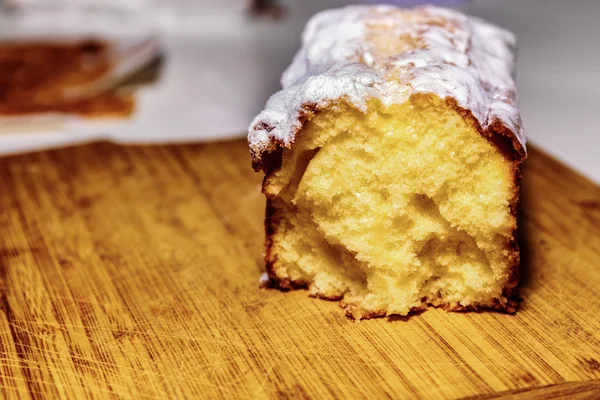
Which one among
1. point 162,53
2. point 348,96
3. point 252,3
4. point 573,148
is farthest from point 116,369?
point 252,3

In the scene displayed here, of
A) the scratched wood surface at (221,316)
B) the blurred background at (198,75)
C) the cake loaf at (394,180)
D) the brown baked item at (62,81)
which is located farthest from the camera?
the brown baked item at (62,81)

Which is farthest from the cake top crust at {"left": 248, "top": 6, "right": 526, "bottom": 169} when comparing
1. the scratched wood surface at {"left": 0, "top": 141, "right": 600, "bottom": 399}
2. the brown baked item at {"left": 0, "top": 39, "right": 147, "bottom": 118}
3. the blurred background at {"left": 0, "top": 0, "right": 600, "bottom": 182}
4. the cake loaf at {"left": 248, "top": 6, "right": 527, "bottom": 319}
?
the brown baked item at {"left": 0, "top": 39, "right": 147, "bottom": 118}

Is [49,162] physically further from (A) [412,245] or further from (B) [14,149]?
(A) [412,245]

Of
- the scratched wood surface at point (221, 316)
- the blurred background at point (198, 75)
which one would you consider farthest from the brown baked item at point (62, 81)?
the scratched wood surface at point (221, 316)

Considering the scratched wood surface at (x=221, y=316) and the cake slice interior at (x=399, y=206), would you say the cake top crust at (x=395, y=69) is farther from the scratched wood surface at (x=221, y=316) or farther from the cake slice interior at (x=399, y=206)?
the scratched wood surface at (x=221, y=316)

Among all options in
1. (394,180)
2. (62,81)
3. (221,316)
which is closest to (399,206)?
(394,180)

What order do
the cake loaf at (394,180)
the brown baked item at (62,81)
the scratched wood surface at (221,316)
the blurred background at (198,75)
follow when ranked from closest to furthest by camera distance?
the scratched wood surface at (221,316)
the cake loaf at (394,180)
the blurred background at (198,75)
the brown baked item at (62,81)
